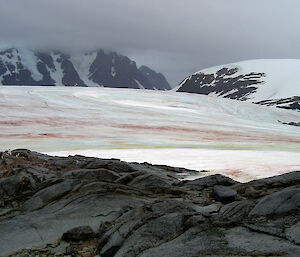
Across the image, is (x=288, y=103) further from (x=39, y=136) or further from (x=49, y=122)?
(x=39, y=136)

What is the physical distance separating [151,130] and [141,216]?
28359 millimetres

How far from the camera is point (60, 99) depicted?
57.7m

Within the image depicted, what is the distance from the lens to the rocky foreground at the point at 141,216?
6137mm

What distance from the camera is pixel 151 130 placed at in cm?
3588

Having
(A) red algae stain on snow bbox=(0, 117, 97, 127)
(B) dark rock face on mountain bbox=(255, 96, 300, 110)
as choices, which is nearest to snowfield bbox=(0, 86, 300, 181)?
(A) red algae stain on snow bbox=(0, 117, 97, 127)

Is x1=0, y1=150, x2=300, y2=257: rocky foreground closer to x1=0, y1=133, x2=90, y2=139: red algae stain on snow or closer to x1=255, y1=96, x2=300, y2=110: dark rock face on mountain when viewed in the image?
x1=0, y1=133, x2=90, y2=139: red algae stain on snow

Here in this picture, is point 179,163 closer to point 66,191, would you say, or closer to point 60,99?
point 66,191

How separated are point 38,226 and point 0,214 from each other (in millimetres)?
1565

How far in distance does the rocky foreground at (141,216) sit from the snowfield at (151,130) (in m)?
4.30

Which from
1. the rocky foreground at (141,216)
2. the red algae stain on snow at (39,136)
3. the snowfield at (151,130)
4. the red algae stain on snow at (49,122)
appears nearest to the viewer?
the rocky foreground at (141,216)

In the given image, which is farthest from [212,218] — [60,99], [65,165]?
[60,99]

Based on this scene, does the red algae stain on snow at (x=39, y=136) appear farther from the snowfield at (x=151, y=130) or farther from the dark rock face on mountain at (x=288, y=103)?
the dark rock face on mountain at (x=288, y=103)

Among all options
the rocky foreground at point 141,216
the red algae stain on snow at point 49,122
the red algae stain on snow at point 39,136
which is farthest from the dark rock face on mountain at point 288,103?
the rocky foreground at point 141,216

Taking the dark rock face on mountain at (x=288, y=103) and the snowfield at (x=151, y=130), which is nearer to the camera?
the snowfield at (x=151, y=130)
